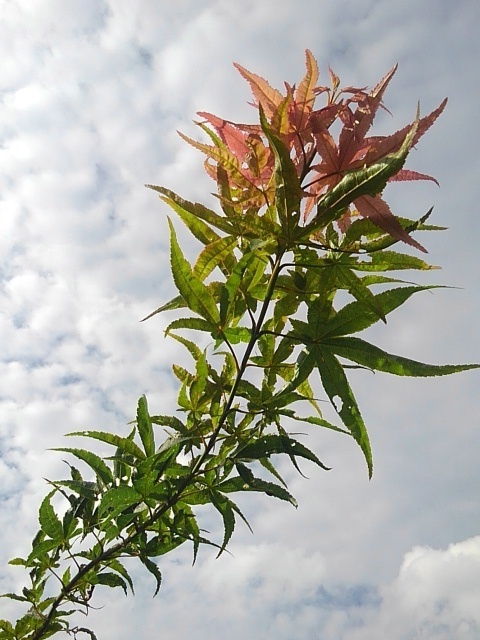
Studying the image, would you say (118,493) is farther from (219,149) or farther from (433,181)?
(433,181)

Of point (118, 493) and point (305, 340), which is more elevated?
point (305, 340)

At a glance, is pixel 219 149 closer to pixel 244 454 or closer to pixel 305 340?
pixel 305 340

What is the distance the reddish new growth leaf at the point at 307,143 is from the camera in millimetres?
1317

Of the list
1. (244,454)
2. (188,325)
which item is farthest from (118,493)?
(188,325)

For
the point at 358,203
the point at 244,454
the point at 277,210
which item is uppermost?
the point at 277,210

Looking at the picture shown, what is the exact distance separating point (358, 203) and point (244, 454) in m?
0.71

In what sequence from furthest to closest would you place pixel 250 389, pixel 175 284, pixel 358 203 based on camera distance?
pixel 250 389 → pixel 175 284 → pixel 358 203

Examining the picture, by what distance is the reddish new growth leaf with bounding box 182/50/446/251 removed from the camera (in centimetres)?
132

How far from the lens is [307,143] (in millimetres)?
1463

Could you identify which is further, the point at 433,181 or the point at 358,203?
the point at 433,181

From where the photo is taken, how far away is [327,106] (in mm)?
1439

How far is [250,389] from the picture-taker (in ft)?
5.02

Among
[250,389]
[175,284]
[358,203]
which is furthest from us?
[250,389]

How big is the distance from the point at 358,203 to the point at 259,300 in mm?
432
